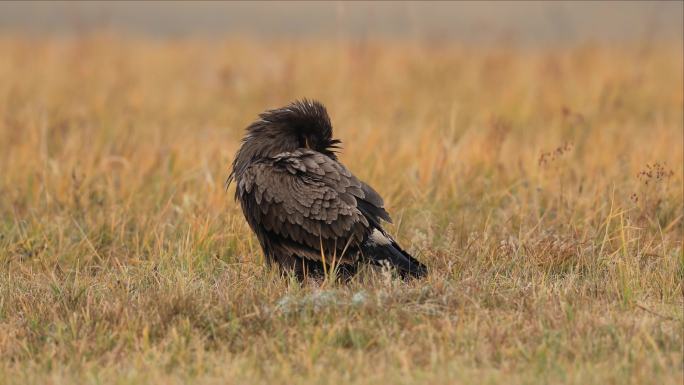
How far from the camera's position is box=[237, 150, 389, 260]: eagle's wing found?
16.9 feet

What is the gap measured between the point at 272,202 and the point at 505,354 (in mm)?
1552

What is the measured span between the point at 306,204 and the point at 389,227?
1.45 m

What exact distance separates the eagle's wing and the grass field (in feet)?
0.73

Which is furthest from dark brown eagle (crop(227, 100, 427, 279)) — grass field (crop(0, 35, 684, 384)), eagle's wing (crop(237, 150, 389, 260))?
grass field (crop(0, 35, 684, 384))

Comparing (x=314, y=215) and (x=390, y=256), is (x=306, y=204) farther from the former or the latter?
(x=390, y=256)

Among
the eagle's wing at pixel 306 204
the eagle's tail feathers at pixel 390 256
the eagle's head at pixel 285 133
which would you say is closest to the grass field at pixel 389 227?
the eagle's tail feathers at pixel 390 256

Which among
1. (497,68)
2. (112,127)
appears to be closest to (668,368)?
(112,127)

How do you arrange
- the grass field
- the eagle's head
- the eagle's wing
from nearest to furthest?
1. the grass field
2. the eagle's wing
3. the eagle's head

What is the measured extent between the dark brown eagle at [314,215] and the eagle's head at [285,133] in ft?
0.17

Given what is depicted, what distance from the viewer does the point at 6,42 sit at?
13953 mm

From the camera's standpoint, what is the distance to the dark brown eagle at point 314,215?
17.0 ft

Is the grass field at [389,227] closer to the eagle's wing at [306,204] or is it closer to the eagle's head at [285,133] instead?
the eagle's wing at [306,204]

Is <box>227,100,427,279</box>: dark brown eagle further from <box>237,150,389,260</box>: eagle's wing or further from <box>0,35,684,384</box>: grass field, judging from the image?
<box>0,35,684,384</box>: grass field

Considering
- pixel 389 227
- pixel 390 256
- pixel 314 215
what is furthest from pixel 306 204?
pixel 389 227
